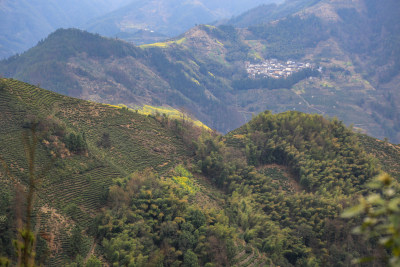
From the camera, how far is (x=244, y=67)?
160 m

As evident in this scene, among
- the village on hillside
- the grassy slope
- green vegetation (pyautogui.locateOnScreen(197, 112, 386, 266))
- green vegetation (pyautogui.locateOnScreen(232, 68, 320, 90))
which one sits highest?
the grassy slope

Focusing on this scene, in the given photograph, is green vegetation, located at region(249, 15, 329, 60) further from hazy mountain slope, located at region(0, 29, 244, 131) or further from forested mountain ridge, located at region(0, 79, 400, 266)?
forested mountain ridge, located at region(0, 79, 400, 266)

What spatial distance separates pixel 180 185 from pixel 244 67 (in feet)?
450

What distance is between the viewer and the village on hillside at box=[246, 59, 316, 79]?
150750 mm

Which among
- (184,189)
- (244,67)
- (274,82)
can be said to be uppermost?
(184,189)

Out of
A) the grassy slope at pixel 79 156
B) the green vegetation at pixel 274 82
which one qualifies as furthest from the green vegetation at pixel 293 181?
the green vegetation at pixel 274 82

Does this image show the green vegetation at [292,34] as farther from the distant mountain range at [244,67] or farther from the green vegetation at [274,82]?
the green vegetation at [274,82]

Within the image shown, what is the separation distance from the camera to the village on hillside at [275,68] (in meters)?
151

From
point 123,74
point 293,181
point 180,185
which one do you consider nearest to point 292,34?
point 123,74

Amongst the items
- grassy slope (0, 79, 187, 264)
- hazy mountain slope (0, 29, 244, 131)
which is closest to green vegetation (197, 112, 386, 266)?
grassy slope (0, 79, 187, 264)

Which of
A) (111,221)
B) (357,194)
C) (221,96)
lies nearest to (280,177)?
(357,194)

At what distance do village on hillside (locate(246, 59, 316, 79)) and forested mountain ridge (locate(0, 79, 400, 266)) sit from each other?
4361 inches

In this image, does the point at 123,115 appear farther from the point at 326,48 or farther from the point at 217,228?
the point at 326,48

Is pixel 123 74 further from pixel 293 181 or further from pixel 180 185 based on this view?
pixel 293 181
